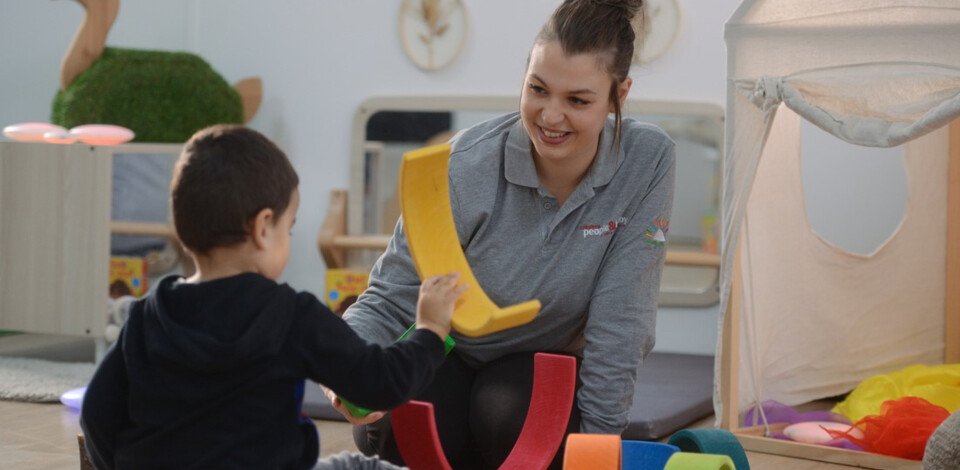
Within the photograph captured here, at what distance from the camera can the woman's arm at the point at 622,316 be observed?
1.78 meters

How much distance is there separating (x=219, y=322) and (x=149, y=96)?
103 inches

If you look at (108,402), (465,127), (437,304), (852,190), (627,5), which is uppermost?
(627,5)

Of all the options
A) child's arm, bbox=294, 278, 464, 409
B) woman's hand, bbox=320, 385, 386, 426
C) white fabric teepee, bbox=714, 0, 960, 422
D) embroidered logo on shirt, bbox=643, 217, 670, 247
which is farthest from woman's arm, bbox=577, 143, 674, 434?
white fabric teepee, bbox=714, 0, 960, 422

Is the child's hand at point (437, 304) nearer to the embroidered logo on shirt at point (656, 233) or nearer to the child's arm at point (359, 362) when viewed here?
the child's arm at point (359, 362)

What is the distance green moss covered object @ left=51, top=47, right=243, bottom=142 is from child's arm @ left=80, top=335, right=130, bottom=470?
2441 mm

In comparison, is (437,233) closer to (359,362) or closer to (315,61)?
(359,362)

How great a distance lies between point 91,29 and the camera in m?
3.73

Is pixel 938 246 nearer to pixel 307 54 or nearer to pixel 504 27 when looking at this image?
pixel 504 27

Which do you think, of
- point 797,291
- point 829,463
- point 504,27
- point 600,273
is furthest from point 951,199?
point 600,273

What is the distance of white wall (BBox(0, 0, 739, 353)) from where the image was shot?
147 inches

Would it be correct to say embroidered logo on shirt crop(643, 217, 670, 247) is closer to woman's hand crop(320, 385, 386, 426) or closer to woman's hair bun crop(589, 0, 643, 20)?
woman's hair bun crop(589, 0, 643, 20)

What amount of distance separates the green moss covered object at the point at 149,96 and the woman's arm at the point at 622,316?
225 centimetres

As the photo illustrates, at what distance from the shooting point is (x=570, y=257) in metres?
1.87

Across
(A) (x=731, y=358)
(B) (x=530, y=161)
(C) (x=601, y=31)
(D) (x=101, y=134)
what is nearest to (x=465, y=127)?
(D) (x=101, y=134)
